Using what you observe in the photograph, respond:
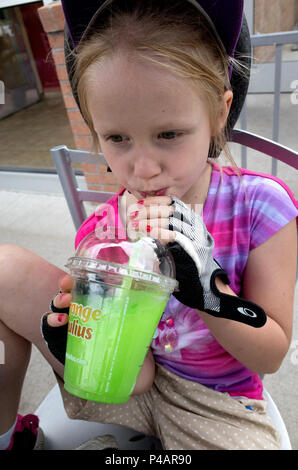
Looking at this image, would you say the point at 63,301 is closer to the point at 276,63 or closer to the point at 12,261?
the point at 12,261

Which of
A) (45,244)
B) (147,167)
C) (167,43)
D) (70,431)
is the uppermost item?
(167,43)

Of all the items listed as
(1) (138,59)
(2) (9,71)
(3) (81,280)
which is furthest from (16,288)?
(2) (9,71)

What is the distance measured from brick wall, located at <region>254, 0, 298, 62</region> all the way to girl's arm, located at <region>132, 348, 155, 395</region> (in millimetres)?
2866

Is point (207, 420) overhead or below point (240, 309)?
below

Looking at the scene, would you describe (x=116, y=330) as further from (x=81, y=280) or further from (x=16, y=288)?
(x=16, y=288)

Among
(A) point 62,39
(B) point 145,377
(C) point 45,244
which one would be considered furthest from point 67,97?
(B) point 145,377

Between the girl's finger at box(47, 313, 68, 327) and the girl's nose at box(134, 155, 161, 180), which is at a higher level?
the girl's nose at box(134, 155, 161, 180)

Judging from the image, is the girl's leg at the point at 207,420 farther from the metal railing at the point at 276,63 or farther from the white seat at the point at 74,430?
the metal railing at the point at 276,63

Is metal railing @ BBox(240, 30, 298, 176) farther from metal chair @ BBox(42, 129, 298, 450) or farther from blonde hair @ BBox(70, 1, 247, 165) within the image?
blonde hair @ BBox(70, 1, 247, 165)

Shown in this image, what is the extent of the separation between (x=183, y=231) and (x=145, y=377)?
1.57 feet

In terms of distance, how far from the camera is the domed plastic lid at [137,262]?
577 mm

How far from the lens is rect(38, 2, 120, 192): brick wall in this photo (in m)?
1.93

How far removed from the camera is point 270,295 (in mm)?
776

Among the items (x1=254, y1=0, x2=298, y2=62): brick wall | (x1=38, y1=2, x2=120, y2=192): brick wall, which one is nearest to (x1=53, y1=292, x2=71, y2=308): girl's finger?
(x1=38, y1=2, x2=120, y2=192): brick wall
